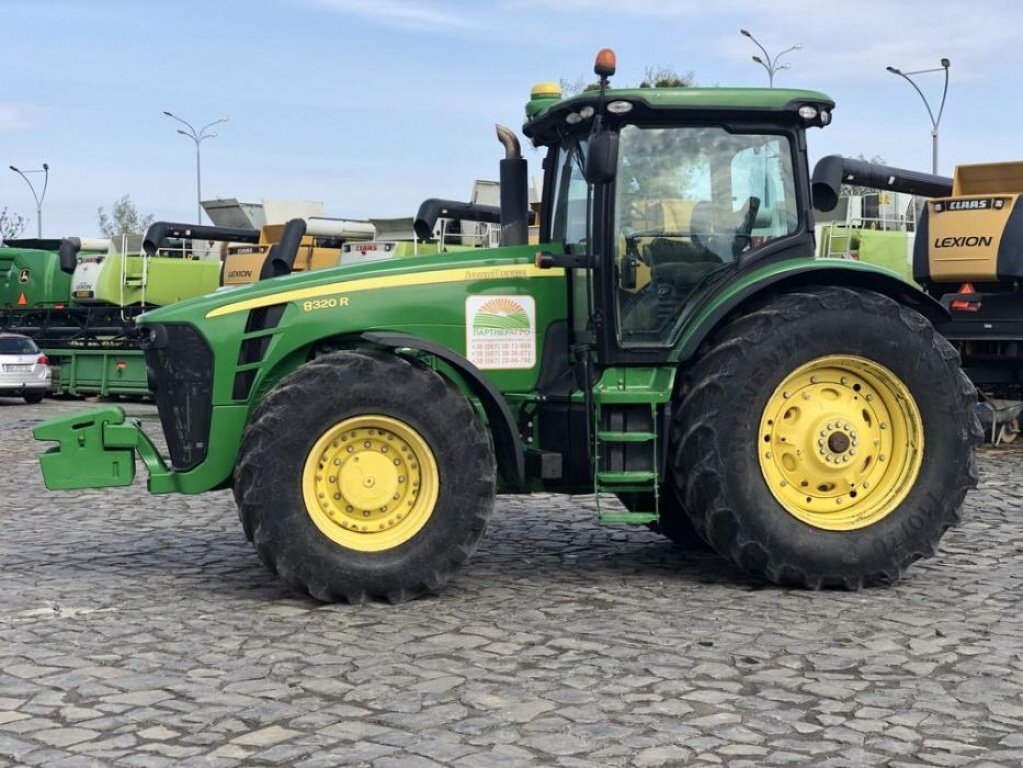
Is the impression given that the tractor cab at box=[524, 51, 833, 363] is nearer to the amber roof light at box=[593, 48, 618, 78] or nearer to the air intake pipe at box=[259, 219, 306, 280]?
the amber roof light at box=[593, 48, 618, 78]

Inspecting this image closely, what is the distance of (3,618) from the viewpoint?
7.19 metres

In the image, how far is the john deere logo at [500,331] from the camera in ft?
25.7

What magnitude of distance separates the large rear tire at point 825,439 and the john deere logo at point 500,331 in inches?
36.1

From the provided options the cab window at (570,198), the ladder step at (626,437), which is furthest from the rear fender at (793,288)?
the cab window at (570,198)

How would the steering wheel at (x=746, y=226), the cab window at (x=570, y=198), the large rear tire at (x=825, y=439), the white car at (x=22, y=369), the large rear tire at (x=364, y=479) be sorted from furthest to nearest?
the white car at (x=22, y=369) → the cab window at (x=570, y=198) → the steering wheel at (x=746, y=226) → the large rear tire at (x=825, y=439) → the large rear tire at (x=364, y=479)

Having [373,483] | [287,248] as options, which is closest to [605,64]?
[373,483]

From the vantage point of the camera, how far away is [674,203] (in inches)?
309

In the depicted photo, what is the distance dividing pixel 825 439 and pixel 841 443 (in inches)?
3.5

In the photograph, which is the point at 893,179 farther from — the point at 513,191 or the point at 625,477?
the point at 625,477

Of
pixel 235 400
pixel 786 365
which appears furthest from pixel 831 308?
pixel 235 400

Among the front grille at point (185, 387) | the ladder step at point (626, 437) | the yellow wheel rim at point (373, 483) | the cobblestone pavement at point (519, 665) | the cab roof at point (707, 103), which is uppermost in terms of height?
the cab roof at point (707, 103)

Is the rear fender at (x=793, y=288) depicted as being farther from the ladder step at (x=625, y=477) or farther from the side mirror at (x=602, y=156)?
the side mirror at (x=602, y=156)

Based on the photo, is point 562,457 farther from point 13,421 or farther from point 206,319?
point 13,421

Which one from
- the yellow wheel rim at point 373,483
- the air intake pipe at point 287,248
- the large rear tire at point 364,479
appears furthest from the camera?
the air intake pipe at point 287,248
